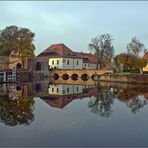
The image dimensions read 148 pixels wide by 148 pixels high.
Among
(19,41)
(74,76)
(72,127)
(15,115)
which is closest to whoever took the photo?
(72,127)

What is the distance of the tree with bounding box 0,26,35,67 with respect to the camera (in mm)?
52963

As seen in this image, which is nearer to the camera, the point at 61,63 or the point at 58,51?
the point at 61,63

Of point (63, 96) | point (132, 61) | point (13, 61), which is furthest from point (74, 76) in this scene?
point (63, 96)

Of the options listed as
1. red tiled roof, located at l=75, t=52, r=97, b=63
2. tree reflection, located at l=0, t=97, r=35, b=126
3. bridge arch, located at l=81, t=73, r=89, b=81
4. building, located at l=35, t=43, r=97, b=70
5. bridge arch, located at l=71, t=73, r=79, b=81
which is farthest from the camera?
red tiled roof, located at l=75, t=52, r=97, b=63

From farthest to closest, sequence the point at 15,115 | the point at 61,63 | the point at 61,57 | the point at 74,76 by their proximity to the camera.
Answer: the point at 61,63, the point at 61,57, the point at 74,76, the point at 15,115

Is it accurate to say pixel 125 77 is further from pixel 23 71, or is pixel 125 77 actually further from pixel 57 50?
pixel 57 50

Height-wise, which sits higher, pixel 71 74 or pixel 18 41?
→ pixel 18 41

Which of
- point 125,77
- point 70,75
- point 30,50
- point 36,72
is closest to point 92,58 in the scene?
point 70,75

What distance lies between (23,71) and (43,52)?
64.1ft

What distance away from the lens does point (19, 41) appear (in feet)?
175

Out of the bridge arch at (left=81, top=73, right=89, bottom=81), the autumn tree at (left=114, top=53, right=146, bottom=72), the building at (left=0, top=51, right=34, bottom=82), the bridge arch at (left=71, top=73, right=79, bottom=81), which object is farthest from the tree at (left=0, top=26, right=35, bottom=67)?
the autumn tree at (left=114, top=53, right=146, bottom=72)

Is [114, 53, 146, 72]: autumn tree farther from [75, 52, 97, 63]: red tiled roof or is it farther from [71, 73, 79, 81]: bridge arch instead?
[75, 52, 97, 63]: red tiled roof

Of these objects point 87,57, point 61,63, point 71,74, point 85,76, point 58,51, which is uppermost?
point 58,51

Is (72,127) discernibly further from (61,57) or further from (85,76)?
(61,57)
